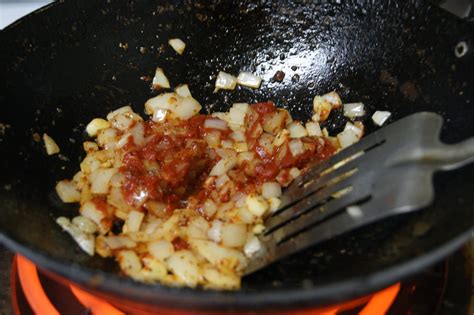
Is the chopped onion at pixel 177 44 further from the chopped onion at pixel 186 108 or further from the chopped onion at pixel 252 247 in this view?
the chopped onion at pixel 252 247

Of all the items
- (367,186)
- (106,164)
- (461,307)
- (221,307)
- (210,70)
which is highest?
(210,70)

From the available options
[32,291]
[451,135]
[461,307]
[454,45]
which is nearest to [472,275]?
Answer: [461,307]

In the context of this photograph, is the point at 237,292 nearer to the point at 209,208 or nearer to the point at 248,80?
the point at 209,208

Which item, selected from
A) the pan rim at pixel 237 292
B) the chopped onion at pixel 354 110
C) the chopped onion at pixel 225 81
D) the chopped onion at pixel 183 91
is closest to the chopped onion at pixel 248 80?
the chopped onion at pixel 225 81

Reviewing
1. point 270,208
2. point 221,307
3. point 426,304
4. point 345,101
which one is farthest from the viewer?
point 345,101

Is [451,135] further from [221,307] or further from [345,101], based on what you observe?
[221,307]

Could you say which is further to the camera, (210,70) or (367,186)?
(210,70)
